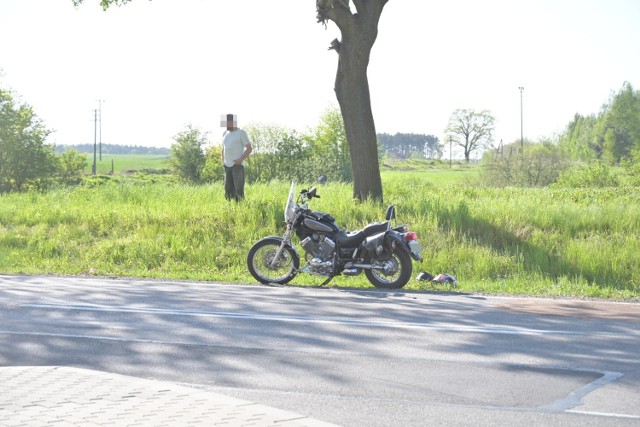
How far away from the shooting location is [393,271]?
13.4 m

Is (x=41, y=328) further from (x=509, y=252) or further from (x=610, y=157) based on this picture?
(x=610, y=157)

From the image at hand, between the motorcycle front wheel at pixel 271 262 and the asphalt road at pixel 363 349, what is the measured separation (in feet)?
3.79

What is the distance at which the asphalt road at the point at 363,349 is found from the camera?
6.49 meters

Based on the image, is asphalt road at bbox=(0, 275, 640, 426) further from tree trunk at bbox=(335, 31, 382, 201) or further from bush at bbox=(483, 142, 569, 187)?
bush at bbox=(483, 142, 569, 187)

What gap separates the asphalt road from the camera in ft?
21.3

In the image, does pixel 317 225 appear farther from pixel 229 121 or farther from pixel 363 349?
pixel 229 121

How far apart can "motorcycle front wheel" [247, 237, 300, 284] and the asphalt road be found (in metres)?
1.15

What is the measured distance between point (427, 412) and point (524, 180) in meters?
42.5

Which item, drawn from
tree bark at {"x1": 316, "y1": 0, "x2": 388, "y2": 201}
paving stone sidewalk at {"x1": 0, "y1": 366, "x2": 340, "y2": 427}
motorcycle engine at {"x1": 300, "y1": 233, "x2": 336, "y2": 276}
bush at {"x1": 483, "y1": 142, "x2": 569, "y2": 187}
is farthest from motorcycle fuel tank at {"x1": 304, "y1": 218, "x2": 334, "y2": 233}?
bush at {"x1": 483, "y1": 142, "x2": 569, "y2": 187}

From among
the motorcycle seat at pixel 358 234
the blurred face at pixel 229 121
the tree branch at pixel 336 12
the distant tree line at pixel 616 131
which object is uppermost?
the distant tree line at pixel 616 131

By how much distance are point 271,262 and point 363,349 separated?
5.83 meters

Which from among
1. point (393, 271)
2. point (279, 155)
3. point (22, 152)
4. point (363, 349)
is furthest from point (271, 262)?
point (22, 152)

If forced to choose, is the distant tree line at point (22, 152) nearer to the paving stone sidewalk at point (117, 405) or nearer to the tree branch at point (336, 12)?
the tree branch at point (336, 12)

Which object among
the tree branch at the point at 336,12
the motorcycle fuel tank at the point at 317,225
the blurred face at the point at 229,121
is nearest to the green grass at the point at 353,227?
the motorcycle fuel tank at the point at 317,225
